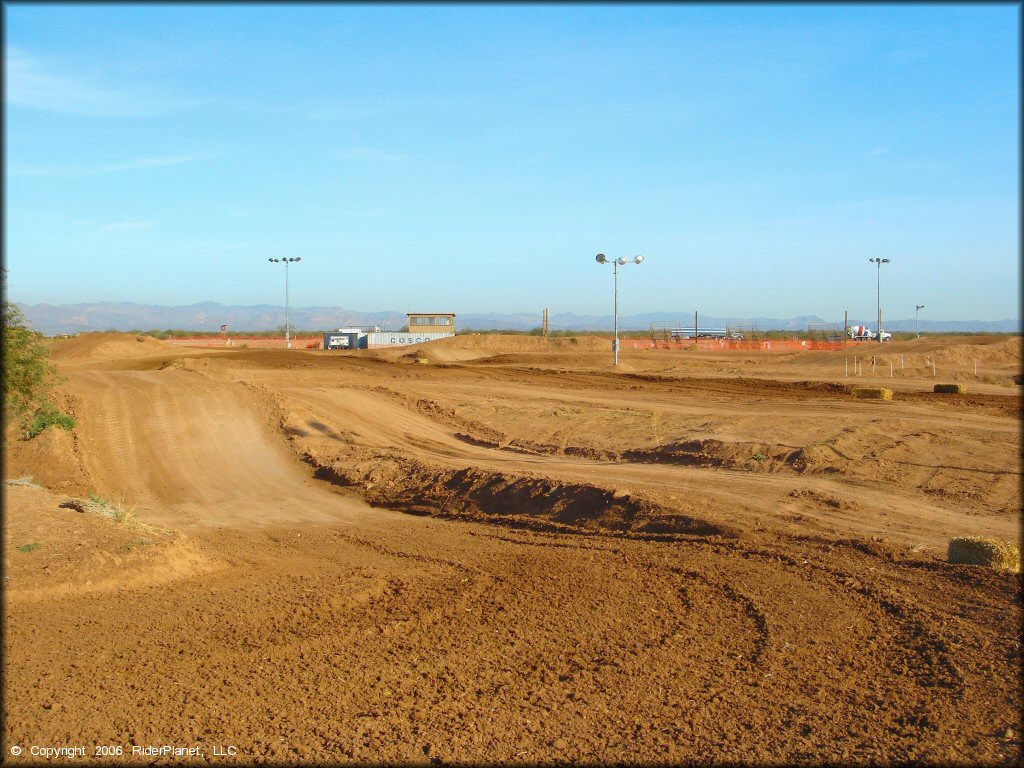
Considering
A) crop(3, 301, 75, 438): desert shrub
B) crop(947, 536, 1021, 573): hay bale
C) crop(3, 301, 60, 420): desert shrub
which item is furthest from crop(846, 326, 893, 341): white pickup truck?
crop(3, 301, 60, 420): desert shrub

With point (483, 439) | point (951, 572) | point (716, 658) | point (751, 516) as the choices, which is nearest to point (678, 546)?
point (751, 516)

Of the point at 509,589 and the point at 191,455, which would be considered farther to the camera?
the point at 191,455

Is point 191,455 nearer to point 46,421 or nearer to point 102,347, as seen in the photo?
point 46,421

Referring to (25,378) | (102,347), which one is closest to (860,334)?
(102,347)

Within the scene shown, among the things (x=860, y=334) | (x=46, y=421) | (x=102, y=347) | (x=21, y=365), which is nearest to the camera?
(x=21, y=365)

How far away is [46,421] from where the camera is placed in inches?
764

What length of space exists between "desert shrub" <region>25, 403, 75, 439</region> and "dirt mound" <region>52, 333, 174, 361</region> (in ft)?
102

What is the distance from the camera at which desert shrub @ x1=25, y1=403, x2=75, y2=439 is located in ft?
62.7

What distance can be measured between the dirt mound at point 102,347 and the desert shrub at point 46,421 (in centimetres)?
3104

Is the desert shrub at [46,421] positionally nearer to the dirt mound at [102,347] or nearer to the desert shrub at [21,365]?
the desert shrub at [21,365]

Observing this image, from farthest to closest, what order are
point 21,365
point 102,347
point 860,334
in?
point 860,334
point 102,347
point 21,365

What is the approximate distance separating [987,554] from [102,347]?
1964 inches

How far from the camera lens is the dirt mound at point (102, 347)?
49.1m

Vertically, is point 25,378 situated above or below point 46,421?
above
